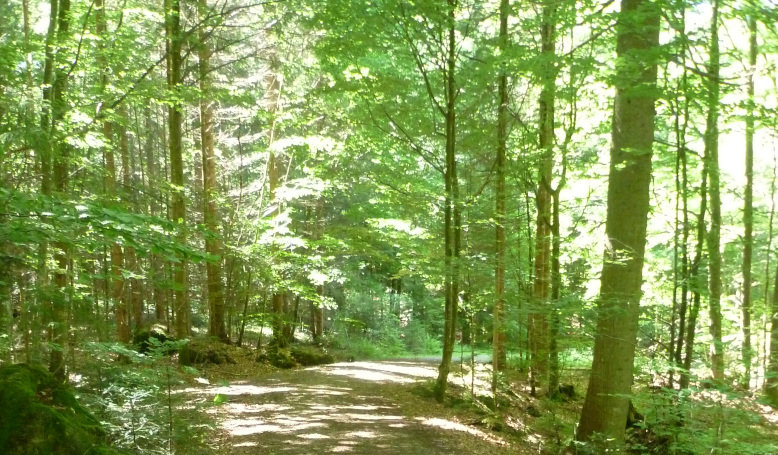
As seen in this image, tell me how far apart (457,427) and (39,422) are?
6527 mm

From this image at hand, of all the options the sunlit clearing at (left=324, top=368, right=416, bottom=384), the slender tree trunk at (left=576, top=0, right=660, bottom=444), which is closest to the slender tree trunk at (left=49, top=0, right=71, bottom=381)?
the slender tree trunk at (left=576, top=0, right=660, bottom=444)

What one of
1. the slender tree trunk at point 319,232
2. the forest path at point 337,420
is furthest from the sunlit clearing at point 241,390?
the slender tree trunk at point 319,232

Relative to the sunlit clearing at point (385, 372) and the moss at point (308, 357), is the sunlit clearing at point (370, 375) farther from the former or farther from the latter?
the moss at point (308, 357)

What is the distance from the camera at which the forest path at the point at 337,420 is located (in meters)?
7.11

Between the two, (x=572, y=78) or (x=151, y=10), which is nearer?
(x=572, y=78)

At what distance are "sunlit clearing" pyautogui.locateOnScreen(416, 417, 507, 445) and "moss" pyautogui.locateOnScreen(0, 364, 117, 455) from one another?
18.2 feet

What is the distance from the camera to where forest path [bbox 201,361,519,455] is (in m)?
7.11

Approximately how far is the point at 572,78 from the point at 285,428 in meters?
6.68

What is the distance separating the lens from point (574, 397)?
37.2 ft

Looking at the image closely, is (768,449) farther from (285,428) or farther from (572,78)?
(285,428)

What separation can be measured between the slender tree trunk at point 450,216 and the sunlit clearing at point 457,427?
1.36 metres

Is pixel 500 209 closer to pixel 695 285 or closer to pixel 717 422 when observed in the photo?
pixel 695 285

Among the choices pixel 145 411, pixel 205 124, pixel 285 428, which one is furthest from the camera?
pixel 205 124

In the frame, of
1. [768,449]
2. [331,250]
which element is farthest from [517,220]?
[768,449]
